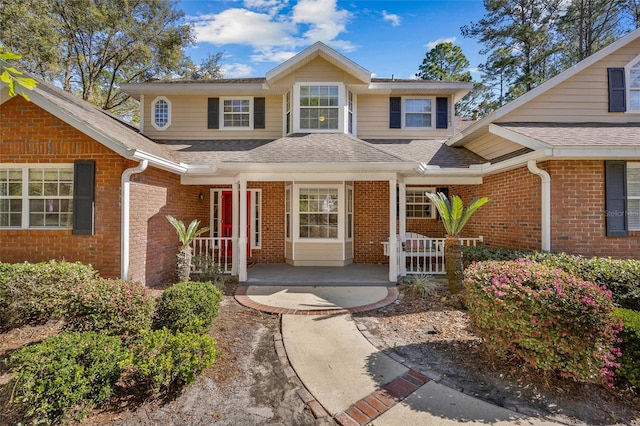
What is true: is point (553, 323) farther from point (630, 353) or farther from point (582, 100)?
point (582, 100)

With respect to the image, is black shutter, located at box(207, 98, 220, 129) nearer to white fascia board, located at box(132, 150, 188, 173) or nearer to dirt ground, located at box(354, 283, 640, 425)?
white fascia board, located at box(132, 150, 188, 173)

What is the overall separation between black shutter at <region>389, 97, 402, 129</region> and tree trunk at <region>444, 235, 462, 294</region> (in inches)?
207

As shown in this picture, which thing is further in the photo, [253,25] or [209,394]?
[253,25]

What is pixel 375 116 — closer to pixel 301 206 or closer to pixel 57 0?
pixel 301 206

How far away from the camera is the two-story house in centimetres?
628

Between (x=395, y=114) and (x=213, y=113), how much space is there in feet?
21.4

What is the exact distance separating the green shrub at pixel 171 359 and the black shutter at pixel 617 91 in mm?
11145

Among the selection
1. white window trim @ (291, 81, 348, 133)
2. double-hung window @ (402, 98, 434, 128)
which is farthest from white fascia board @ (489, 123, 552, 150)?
white window trim @ (291, 81, 348, 133)

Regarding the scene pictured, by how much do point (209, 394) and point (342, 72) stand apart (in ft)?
30.7

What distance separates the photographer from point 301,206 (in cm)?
941

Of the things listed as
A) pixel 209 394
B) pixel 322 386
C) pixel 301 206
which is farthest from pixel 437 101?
pixel 209 394

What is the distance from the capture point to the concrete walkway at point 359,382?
9.73ft

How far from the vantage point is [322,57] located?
31.1 feet

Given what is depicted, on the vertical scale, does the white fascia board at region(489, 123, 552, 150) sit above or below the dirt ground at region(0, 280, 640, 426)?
above
